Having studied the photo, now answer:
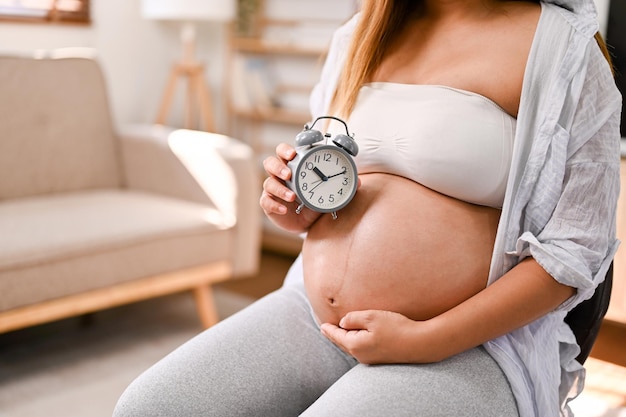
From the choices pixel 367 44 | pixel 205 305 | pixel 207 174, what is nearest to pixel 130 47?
pixel 207 174

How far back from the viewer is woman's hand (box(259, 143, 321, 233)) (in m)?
1.09

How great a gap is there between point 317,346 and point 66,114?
2.04 metres

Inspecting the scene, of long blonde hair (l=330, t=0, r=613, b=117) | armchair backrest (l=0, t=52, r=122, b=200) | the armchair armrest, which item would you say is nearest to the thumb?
long blonde hair (l=330, t=0, r=613, b=117)

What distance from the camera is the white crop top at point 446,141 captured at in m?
1.06

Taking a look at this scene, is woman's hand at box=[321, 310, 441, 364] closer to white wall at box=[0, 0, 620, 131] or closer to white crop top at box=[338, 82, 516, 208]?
white crop top at box=[338, 82, 516, 208]

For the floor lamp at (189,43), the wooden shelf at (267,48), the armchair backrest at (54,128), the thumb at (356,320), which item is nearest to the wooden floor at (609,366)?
the thumb at (356,320)

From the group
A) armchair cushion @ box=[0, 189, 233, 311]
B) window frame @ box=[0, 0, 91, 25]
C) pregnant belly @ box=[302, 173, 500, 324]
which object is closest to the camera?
pregnant belly @ box=[302, 173, 500, 324]

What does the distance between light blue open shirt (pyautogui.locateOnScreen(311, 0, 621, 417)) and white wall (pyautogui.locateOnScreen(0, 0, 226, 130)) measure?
2744 millimetres

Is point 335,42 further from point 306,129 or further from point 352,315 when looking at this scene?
point 352,315

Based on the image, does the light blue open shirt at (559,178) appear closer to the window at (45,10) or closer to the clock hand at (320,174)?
the clock hand at (320,174)

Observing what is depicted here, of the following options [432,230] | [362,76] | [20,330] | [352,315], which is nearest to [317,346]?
[352,315]

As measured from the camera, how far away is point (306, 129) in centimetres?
112

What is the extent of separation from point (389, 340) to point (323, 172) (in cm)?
26

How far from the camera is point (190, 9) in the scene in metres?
3.34
